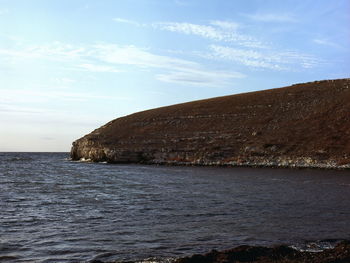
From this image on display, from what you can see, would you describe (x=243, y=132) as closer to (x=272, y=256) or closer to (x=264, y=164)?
(x=264, y=164)

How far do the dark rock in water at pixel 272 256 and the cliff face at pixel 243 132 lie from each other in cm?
4497

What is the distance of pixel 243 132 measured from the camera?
2970 inches

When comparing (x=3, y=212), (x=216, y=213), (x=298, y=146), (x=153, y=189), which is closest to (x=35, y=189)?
(x=153, y=189)

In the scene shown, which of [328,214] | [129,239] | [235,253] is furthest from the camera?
[328,214]

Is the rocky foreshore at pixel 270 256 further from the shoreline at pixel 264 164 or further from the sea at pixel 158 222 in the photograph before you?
the shoreline at pixel 264 164

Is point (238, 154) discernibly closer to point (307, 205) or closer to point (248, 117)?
point (248, 117)

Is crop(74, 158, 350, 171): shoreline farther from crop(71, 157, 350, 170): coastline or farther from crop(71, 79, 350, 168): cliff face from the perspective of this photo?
crop(71, 79, 350, 168): cliff face

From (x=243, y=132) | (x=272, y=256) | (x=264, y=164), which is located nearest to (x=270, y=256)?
(x=272, y=256)

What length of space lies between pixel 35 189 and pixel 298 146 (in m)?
44.5

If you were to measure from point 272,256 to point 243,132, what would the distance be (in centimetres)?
6530

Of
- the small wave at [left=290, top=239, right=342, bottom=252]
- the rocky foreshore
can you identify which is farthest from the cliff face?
the rocky foreshore

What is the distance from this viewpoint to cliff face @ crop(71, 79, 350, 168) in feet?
203

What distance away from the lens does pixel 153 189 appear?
3144 centimetres

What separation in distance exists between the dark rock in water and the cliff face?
45.0 meters
